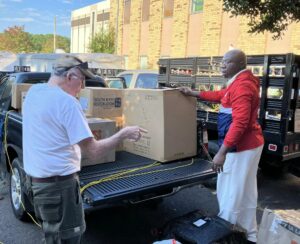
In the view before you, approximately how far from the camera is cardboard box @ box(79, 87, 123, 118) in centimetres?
466

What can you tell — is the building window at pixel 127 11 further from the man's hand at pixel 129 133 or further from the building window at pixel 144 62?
the man's hand at pixel 129 133

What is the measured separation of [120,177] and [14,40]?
70683mm

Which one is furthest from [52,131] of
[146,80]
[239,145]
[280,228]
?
[146,80]

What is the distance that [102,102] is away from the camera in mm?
4719

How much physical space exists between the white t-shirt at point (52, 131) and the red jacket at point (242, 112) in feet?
5.18

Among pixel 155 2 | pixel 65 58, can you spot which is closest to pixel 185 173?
pixel 65 58

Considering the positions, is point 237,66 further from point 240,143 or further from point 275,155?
point 275,155

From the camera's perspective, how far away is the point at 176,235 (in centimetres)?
352

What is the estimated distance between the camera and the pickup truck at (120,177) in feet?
11.0

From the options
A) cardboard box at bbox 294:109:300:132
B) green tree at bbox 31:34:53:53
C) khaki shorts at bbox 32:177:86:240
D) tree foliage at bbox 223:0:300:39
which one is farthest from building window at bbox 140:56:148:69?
green tree at bbox 31:34:53:53

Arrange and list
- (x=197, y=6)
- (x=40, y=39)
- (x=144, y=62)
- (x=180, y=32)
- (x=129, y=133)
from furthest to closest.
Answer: (x=40, y=39) < (x=144, y=62) < (x=180, y=32) < (x=197, y=6) < (x=129, y=133)

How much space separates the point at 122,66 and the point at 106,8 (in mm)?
16478

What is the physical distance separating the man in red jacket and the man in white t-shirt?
1232 mm

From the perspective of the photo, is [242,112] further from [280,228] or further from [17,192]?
[17,192]
